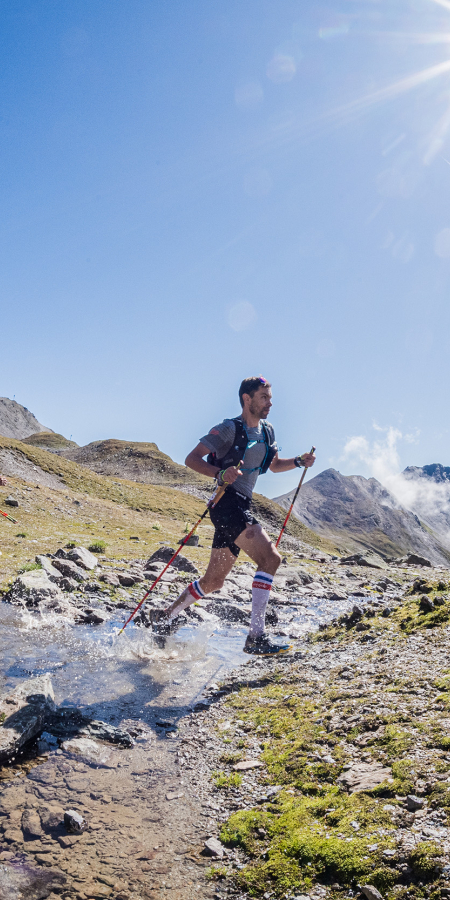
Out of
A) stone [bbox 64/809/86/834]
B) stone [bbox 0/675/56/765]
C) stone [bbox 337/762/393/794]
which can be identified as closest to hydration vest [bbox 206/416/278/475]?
stone [bbox 0/675/56/765]

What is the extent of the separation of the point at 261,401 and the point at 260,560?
115 inches

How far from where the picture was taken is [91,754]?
4562 millimetres

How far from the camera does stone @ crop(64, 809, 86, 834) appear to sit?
3.33 m

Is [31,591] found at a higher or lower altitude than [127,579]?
lower

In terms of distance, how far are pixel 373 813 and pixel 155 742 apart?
277 centimetres

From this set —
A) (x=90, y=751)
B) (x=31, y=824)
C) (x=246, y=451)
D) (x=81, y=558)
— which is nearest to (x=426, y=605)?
(x=246, y=451)

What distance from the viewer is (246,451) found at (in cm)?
839

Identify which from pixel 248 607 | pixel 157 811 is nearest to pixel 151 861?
pixel 157 811

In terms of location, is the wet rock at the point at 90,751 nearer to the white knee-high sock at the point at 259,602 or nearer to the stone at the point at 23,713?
the stone at the point at 23,713

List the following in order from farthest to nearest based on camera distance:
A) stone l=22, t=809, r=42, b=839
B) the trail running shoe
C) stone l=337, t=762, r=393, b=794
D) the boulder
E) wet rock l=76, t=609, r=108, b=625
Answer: the boulder, wet rock l=76, t=609, r=108, b=625, the trail running shoe, stone l=337, t=762, r=393, b=794, stone l=22, t=809, r=42, b=839

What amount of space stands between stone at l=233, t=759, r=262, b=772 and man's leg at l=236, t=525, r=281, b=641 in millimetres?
3519

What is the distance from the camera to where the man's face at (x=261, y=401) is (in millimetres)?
8555

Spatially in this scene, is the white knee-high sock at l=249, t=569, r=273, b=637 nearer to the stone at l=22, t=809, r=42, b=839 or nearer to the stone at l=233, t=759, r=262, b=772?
the stone at l=233, t=759, r=262, b=772

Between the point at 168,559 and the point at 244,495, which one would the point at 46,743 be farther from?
the point at 168,559
